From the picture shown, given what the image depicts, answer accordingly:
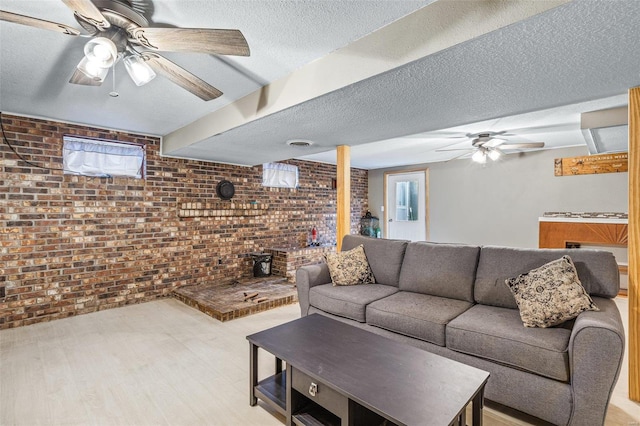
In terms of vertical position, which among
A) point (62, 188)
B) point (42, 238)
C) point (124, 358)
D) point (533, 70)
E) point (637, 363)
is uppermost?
point (533, 70)

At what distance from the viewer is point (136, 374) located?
89.9 inches

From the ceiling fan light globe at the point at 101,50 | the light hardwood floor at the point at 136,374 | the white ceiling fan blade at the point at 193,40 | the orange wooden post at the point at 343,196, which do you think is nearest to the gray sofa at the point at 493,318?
the light hardwood floor at the point at 136,374

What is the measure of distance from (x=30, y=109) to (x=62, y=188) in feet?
2.87

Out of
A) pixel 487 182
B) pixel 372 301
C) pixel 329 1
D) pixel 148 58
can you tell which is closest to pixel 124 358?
pixel 372 301

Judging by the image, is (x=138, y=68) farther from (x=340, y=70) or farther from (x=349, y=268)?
(x=349, y=268)

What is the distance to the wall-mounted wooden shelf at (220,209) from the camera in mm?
4414

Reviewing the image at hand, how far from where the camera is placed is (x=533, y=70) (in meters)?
1.78

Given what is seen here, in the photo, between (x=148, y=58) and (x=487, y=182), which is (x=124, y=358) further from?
(x=487, y=182)

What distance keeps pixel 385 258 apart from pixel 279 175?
316cm

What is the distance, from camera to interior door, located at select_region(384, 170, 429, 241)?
6750 mm

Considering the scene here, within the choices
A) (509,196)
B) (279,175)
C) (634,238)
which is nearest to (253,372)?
(634,238)

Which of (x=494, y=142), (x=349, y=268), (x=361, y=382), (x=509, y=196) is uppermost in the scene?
(x=494, y=142)

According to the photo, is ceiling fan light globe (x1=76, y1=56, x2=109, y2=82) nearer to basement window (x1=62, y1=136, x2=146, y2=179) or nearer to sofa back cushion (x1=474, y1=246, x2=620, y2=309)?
basement window (x1=62, y1=136, x2=146, y2=179)

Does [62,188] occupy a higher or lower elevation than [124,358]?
higher
